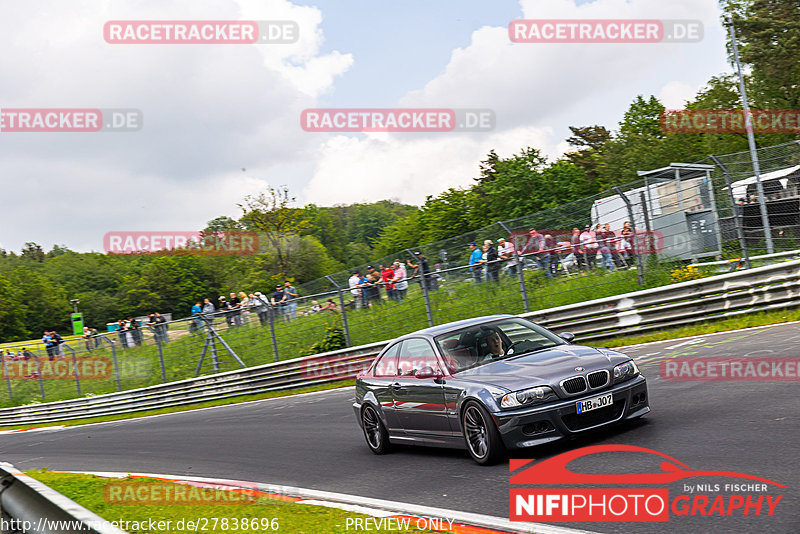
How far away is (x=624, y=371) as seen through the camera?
7.62 metres

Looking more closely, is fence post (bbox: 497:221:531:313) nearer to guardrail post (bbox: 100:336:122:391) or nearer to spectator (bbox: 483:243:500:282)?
spectator (bbox: 483:243:500:282)

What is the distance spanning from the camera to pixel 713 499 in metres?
5.29

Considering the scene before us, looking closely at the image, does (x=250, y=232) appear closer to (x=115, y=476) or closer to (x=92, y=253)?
(x=115, y=476)

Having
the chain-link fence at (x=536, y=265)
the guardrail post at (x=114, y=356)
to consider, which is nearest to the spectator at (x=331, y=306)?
the chain-link fence at (x=536, y=265)

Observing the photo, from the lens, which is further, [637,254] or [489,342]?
[637,254]

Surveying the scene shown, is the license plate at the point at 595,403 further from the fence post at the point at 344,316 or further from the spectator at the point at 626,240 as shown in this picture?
the fence post at the point at 344,316

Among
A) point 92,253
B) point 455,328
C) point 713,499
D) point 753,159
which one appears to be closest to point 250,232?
point 753,159

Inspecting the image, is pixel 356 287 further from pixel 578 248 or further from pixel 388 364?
pixel 388 364

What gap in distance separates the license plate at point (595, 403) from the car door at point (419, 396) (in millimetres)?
1461

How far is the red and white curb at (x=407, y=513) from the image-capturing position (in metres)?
5.45

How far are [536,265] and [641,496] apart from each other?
454 inches

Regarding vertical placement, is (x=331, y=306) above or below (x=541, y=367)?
above

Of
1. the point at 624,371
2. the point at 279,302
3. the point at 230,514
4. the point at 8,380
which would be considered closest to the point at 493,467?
the point at 624,371

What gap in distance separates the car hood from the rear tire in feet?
5.90
